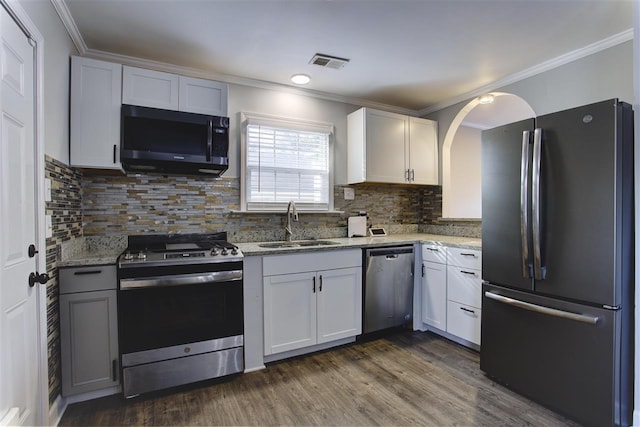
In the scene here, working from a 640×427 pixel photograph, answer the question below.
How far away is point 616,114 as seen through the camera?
5.40 ft

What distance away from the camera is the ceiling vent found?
2533 mm

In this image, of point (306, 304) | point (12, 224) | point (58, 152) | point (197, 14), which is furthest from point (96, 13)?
point (306, 304)

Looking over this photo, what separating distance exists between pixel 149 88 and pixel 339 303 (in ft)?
7.15

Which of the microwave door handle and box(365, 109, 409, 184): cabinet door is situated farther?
box(365, 109, 409, 184): cabinet door

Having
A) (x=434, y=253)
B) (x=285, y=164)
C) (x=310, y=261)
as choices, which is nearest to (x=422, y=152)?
(x=434, y=253)

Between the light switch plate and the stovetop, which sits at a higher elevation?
the light switch plate

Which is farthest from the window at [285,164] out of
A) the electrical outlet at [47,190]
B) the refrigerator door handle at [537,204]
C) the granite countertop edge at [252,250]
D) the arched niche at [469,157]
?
the arched niche at [469,157]

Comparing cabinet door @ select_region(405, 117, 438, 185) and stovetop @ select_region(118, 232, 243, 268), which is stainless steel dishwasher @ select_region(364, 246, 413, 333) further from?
stovetop @ select_region(118, 232, 243, 268)

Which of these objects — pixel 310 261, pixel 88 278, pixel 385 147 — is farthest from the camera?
pixel 385 147

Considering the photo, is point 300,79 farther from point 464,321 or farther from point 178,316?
point 464,321

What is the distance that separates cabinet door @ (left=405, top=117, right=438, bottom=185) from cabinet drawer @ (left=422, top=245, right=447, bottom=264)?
0.79 meters

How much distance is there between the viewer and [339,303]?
8.98 feet

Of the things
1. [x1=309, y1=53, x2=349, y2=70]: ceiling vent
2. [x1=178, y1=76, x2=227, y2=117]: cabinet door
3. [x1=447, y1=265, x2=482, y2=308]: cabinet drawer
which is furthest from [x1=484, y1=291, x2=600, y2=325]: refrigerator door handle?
[x1=178, y1=76, x2=227, y2=117]: cabinet door

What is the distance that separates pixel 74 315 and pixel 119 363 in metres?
0.40
